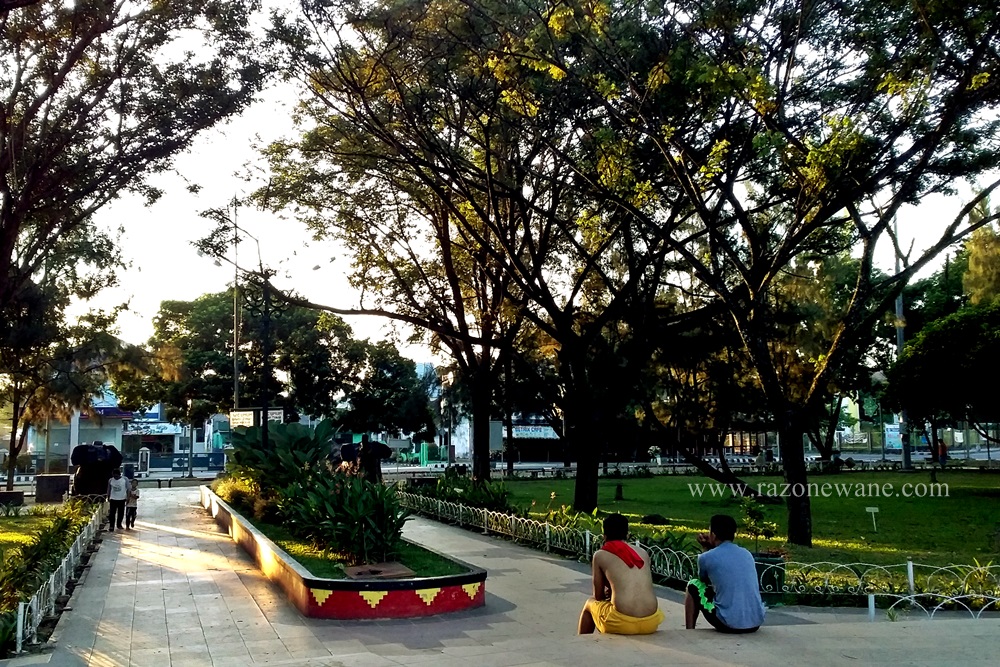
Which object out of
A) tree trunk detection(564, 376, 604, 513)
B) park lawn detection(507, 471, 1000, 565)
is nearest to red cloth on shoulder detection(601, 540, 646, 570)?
park lawn detection(507, 471, 1000, 565)

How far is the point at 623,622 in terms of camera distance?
649cm

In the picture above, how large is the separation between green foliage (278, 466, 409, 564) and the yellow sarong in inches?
199

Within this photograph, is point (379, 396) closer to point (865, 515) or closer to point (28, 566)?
point (865, 515)

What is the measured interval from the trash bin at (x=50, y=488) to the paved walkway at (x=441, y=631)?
12.8 meters

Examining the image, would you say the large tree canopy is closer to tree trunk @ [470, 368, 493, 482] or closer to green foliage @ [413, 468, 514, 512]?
green foliage @ [413, 468, 514, 512]

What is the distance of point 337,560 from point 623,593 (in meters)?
5.78

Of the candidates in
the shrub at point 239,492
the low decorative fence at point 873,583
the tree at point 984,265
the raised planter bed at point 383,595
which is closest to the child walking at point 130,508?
the shrub at point 239,492

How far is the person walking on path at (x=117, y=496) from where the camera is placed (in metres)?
19.2

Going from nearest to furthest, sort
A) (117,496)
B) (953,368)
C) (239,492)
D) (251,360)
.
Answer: (117,496) → (239,492) → (953,368) → (251,360)

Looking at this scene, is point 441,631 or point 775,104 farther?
point 775,104

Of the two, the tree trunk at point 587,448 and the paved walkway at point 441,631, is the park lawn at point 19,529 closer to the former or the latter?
the paved walkway at point 441,631

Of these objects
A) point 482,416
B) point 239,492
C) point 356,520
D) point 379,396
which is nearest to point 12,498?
point 239,492

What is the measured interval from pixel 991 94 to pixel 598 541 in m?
8.51

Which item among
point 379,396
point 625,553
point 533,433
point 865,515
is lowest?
point 865,515
